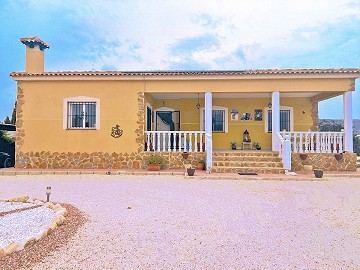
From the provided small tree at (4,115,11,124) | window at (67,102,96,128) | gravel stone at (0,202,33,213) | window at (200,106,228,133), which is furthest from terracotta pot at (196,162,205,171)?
small tree at (4,115,11,124)

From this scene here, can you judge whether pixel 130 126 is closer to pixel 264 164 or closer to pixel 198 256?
pixel 264 164

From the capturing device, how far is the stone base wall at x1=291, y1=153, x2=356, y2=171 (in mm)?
12391

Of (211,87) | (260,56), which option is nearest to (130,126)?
(211,87)

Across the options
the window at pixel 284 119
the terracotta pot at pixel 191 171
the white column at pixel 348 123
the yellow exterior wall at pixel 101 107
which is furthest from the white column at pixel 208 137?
the white column at pixel 348 123

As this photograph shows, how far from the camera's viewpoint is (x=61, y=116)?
13133 millimetres

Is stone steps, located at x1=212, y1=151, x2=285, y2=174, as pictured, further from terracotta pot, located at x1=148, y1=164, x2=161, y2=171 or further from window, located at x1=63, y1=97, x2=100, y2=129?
window, located at x1=63, y1=97, x2=100, y2=129

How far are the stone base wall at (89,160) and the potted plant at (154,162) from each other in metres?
0.33

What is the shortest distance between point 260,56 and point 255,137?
1103cm

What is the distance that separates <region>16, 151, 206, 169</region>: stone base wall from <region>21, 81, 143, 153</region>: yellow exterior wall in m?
0.23

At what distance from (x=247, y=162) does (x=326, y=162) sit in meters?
3.50

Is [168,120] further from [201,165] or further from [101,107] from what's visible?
[201,165]

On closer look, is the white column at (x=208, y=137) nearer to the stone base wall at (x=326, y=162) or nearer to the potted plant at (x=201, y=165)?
the potted plant at (x=201, y=165)

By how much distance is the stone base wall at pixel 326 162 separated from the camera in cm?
1239

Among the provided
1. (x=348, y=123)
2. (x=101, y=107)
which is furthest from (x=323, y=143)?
(x=101, y=107)
